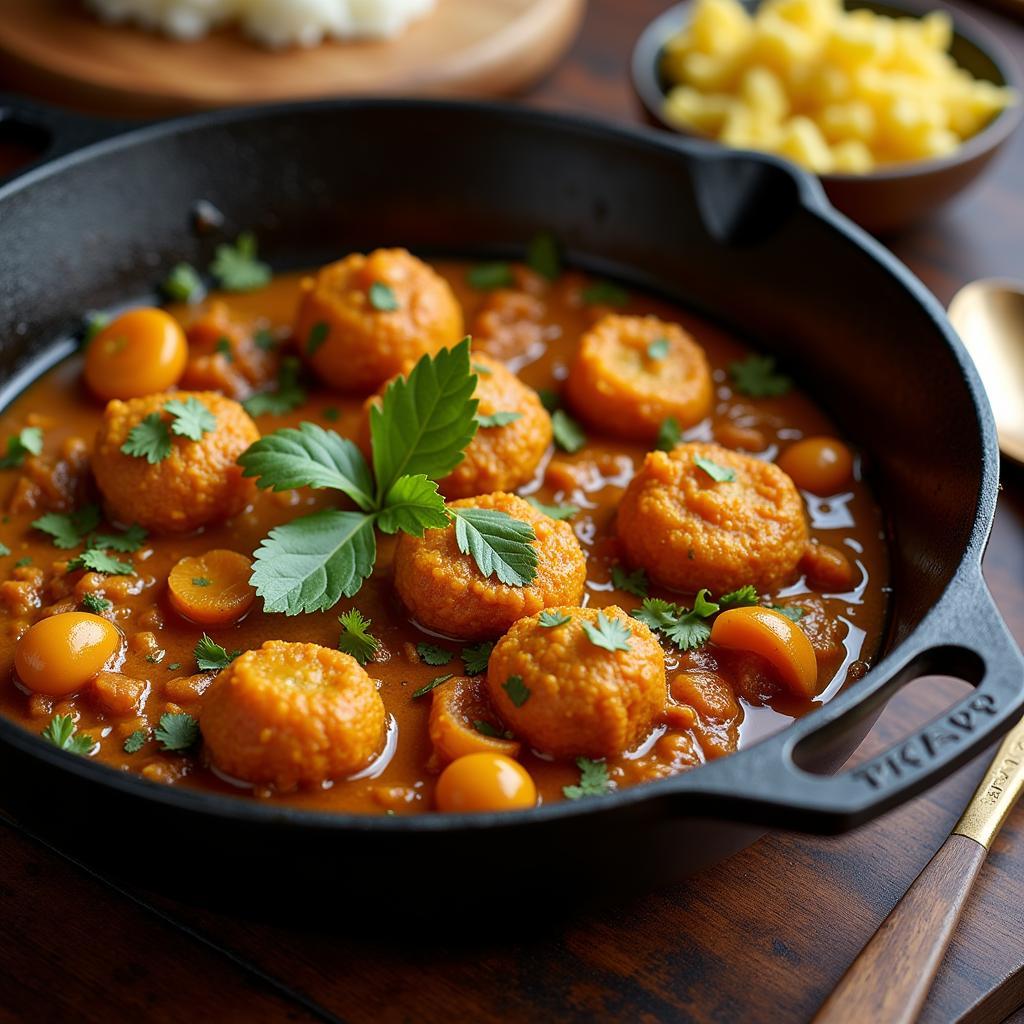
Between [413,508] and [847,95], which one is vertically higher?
[847,95]

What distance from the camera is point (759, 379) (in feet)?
12.9

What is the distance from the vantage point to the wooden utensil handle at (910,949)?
251cm

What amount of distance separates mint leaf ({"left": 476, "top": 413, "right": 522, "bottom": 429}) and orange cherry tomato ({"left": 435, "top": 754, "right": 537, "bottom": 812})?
3.28ft

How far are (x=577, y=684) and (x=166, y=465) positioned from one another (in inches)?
49.9

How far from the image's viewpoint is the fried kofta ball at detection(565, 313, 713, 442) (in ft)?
12.1

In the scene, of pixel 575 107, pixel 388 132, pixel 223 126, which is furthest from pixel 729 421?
pixel 575 107

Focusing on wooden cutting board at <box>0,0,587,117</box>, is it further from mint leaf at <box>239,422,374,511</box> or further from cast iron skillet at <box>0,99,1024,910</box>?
mint leaf at <box>239,422,374,511</box>

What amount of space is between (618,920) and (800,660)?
735mm

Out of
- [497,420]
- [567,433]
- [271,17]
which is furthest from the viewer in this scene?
[271,17]

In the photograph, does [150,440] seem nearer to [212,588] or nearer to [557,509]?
[212,588]

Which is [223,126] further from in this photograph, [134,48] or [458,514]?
[458,514]

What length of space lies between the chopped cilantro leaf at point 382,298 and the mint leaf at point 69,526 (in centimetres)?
99

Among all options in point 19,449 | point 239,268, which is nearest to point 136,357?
point 19,449

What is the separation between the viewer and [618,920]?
278cm
